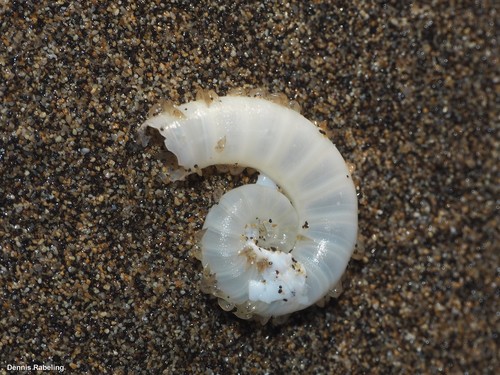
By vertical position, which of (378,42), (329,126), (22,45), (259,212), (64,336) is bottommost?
(64,336)

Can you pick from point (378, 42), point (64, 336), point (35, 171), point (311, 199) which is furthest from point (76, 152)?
point (378, 42)

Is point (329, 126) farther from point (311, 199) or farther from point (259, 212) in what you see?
point (259, 212)

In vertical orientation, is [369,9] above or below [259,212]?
above

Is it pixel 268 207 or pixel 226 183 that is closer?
pixel 268 207
